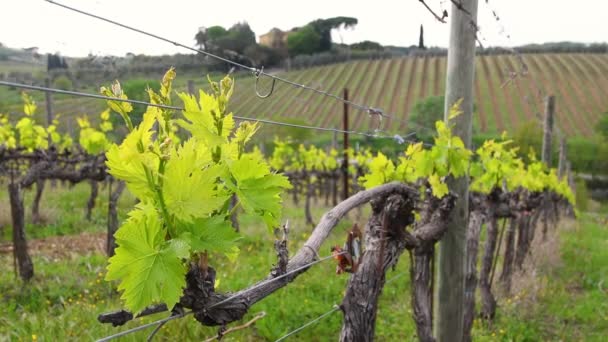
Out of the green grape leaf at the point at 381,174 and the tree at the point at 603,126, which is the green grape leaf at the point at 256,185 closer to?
the green grape leaf at the point at 381,174

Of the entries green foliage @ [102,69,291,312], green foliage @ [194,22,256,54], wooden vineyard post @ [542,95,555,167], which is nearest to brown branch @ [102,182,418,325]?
green foliage @ [102,69,291,312]

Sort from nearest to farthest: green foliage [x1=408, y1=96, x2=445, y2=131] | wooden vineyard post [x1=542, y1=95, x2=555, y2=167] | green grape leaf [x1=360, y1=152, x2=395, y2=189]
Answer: green grape leaf [x1=360, y1=152, x2=395, y2=189], wooden vineyard post [x1=542, y1=95, x2=555, y2=167], green foliage [x1=408, y1=96, x2=445, y2=131]

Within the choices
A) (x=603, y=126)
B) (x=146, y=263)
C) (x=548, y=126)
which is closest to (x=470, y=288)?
(x=146, y=263)

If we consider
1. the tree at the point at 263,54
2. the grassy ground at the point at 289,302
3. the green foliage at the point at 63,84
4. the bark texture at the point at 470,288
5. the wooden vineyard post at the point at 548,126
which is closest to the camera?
the green foliage at the point at 63,84

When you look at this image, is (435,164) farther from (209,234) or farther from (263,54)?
(209,234)

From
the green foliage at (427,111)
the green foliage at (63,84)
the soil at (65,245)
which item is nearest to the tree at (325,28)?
the green foliage at (63,84)

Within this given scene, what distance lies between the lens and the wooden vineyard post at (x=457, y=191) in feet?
9.32

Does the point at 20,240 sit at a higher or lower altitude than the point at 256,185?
lower

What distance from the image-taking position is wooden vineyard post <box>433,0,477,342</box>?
9.32ft

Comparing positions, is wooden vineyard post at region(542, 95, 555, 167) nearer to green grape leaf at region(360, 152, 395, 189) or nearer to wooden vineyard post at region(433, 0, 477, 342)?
wooden vineyard post at region(433, 0, 477, 342)

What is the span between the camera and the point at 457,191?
302 cm

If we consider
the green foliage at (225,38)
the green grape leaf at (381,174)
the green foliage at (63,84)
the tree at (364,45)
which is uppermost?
the tree at (364,45)

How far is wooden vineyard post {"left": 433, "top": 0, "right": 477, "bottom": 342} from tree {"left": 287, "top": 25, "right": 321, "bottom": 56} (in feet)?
6.59

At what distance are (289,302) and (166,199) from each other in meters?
4.44
